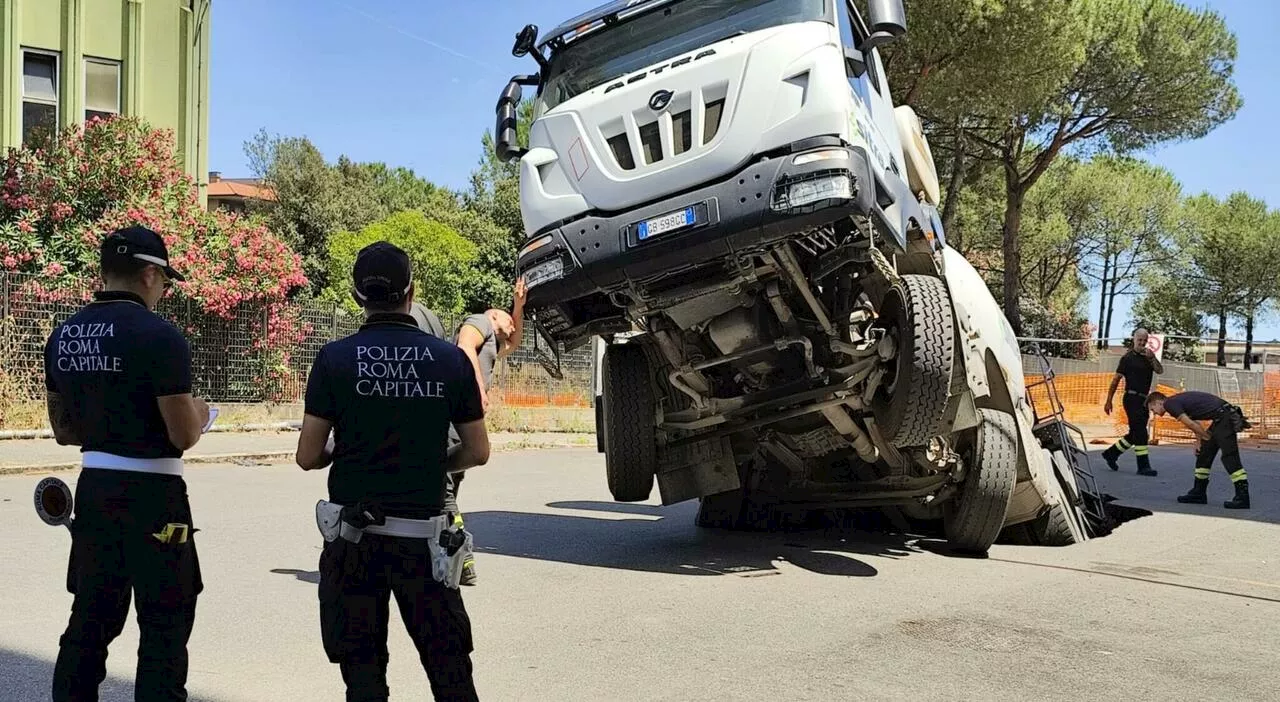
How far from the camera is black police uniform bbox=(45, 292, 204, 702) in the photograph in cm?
307

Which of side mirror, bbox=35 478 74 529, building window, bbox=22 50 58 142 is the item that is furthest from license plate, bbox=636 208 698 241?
building window, bbox=22 50 58 142

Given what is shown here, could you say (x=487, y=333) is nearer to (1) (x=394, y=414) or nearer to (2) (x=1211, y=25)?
(1) (x=394, y=414)

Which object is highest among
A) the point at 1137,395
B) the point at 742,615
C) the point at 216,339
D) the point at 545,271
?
the point at 545,271

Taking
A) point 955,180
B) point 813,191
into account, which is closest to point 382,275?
point 813,191

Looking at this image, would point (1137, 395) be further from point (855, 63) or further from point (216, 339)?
point (216, 339)

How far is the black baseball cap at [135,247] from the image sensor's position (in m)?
3.25

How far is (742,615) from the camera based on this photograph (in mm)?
5457

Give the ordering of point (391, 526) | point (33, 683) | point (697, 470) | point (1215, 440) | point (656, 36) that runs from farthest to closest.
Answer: point (1215, 440) → point (697, 470) → point (656, 36) → point (33, 683) → point (391, 526)

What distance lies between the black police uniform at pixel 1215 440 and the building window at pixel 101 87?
17258mm

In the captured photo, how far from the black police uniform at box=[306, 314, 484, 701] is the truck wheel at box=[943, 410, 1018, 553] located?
179 inches

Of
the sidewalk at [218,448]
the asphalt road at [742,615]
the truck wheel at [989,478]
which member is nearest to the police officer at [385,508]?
the asphalt road at [742,615]

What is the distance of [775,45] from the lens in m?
5.61

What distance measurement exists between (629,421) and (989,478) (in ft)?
7.52

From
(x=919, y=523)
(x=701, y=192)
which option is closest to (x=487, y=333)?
(x=701, y=192)
